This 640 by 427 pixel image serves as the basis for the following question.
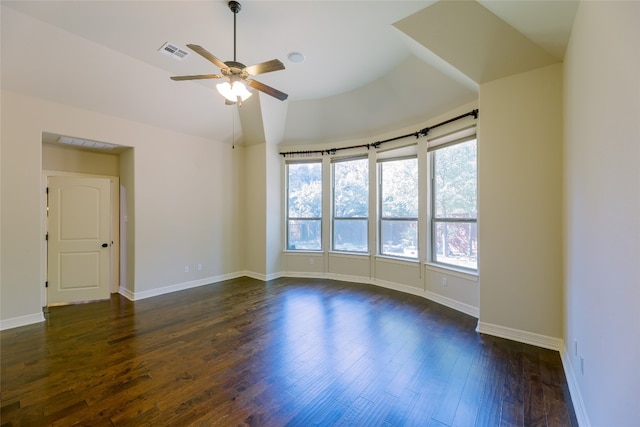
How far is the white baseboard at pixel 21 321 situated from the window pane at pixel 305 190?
4.09 m

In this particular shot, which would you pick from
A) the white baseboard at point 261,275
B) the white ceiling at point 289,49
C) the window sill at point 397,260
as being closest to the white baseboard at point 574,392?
the window sill at point 397,260

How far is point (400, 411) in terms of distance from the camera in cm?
184

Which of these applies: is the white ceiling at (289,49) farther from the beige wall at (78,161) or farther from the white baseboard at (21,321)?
the white baseboard at (21,321)

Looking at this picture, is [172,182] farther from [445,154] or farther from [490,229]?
[490,229]

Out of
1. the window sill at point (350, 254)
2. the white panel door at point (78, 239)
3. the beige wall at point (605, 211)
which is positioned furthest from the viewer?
the window sill at point (350, 254)

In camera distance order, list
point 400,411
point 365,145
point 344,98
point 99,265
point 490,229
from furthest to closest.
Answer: point 365,145 < point 344,98 < point 99,265 < point 490,229 < point 400,411

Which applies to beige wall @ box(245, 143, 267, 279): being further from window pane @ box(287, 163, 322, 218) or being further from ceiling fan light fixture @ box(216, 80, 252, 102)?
ceiling fan light fixture @ box(216, 80, 252, 102)

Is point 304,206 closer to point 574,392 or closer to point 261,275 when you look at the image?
point 261,275

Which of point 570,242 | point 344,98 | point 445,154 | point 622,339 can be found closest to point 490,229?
point 570,242

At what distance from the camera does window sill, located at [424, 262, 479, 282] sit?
3.54 m

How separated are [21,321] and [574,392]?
581 cm

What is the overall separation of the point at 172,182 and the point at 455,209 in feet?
15.8

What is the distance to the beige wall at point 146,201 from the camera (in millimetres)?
3328

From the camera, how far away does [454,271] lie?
3807 mm
